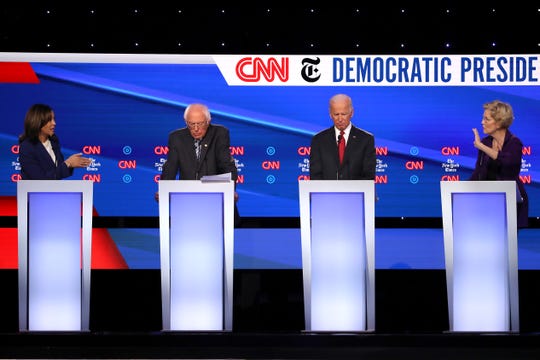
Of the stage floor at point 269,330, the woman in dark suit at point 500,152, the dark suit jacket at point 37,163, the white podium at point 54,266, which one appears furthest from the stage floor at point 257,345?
the dark suit jacket at point 37,163

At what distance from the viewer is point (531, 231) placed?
24.8 feet

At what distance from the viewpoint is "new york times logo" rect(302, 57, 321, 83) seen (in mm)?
7527

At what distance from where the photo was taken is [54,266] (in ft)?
17.1

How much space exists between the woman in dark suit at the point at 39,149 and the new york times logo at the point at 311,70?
2447mm

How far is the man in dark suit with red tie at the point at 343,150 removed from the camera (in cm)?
584

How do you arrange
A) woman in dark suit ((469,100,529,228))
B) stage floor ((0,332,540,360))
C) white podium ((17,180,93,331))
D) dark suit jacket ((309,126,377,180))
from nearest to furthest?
stage floor ((0,332,540,360)) < white podium ((17,180,93,331)) < woman in dark suit ((469,100,529,228)) < dark suit jacket ((309,126,377,180))

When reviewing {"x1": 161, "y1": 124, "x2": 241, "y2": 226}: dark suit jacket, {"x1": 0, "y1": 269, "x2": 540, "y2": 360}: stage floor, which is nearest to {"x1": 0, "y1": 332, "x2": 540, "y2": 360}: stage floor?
{"x1": 0, "y1": 269, "x2": 540, "y2": 360}: stage floor

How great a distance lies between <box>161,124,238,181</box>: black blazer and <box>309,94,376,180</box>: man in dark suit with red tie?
0.58 metres

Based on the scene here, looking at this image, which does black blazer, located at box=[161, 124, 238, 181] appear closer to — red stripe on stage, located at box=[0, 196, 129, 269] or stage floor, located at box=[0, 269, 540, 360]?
stage floor, located at box=[0, 269, 540, 360]

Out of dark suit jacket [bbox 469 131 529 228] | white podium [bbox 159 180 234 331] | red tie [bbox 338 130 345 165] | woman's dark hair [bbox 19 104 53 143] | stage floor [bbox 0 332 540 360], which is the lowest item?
stage floor [bbox 0 332 540 360]

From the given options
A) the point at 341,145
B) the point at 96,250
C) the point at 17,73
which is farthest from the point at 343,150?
the point at 17,73
